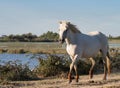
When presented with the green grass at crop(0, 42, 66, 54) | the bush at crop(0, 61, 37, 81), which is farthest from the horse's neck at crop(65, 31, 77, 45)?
the green grass at crop(0, 42, 66, 54)

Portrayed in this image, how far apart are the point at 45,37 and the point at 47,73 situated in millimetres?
61477

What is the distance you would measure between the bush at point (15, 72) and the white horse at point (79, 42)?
3477 millimetres

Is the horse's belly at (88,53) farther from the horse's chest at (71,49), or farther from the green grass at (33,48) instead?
the green grass at (33,48)

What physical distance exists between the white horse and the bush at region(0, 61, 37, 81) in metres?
3.48

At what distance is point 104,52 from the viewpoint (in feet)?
59.7

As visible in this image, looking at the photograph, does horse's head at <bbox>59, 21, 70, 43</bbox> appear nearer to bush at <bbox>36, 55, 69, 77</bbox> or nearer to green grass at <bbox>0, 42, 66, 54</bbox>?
bush at <bbox>36, 55, 69, 77</bbox>

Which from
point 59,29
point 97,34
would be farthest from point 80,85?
point 97,34

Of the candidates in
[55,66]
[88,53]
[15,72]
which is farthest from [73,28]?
[55,66]

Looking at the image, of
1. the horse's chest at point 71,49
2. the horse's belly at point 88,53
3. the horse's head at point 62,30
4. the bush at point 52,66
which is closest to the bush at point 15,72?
the bush at point 52,66

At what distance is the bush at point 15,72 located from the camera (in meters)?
19.1

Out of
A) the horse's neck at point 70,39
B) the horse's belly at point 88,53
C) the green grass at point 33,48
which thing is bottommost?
the green grass at point 33,48

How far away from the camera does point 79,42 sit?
16.7m

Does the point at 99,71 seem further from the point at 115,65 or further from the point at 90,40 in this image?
the point at 90,40

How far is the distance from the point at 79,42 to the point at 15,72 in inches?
159
